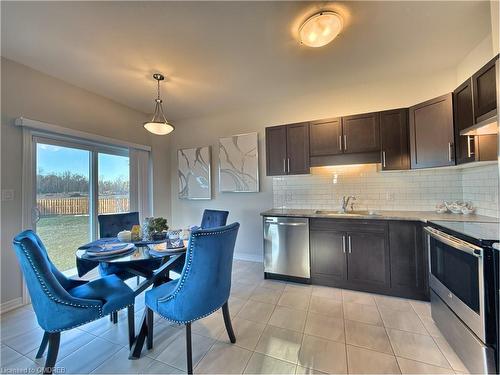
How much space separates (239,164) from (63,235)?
9.02 feet

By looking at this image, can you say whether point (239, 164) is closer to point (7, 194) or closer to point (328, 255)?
point (328, 255)

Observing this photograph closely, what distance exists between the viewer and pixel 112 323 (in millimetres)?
1979

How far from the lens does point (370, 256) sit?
2.45 meters

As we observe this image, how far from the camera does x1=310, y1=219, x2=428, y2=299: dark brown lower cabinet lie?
229 centimetres

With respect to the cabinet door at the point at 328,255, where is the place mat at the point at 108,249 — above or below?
above

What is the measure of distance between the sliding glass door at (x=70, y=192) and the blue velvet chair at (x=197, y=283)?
2.22 m

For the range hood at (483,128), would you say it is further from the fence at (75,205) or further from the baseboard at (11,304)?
the baseboard at (11,304)

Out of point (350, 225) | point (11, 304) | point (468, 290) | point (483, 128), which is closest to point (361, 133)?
point (483, 128)

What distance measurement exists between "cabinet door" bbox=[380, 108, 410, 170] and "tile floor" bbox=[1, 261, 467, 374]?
5.25 feet

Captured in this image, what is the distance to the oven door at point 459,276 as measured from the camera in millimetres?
1321

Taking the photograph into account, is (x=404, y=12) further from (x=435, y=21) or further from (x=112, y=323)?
(x=112, y=323)

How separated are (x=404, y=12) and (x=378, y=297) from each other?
2.83 m

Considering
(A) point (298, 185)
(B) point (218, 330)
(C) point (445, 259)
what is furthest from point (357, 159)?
(B) point (218, 330)

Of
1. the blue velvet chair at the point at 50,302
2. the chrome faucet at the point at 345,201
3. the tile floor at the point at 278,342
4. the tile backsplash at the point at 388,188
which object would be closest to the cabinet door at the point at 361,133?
the tile backsplash at the point at 388,188
